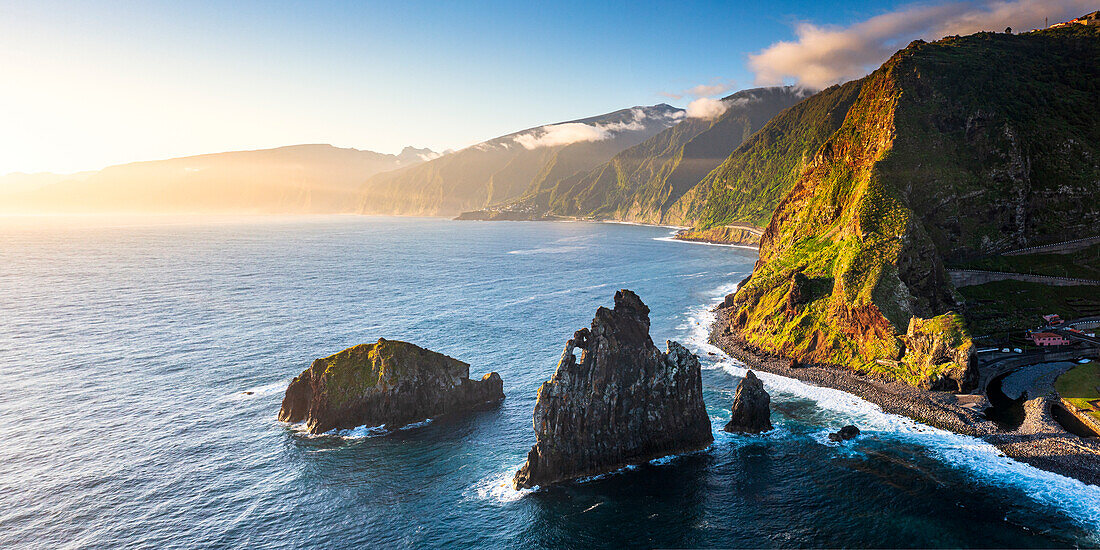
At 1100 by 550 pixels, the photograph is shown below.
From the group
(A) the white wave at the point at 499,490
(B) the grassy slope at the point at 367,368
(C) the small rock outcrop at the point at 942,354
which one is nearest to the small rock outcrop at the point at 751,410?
(C) the small rock outcrop at the point at 942,354

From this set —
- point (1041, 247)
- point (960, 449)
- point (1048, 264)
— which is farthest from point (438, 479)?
point (1041, 247)

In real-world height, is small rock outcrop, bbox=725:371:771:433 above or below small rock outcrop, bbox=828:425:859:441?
above

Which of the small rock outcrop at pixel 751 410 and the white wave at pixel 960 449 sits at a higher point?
the small rock outcrop at pixel 751 410

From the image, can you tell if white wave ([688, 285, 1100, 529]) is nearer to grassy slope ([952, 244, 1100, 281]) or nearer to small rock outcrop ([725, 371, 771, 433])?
small rock outcrop ([725, 371, 771, 433])

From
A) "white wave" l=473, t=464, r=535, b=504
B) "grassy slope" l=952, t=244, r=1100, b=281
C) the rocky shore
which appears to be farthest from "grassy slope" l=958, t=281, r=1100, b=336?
"white wave" l=473, t=464, r=535, b=504

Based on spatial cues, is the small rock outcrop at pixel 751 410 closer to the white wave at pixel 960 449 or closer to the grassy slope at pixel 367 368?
the white wave at pixel 960 449

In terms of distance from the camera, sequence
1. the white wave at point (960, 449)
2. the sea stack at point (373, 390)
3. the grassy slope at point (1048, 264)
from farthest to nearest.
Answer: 1. the grassy slope at point (1048, 264)
2. the sea stack at point (373, 390)
3. the white wave at point (960, 449)
